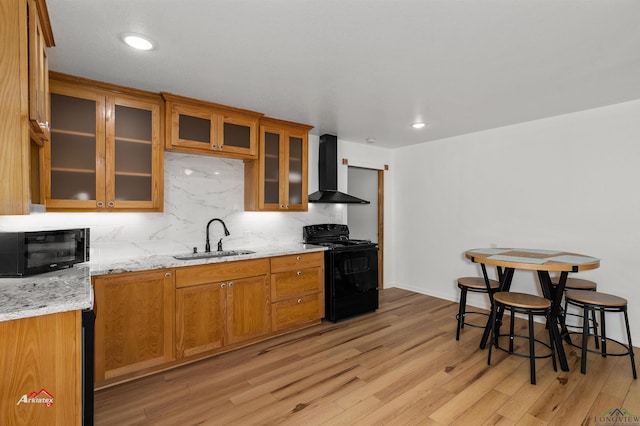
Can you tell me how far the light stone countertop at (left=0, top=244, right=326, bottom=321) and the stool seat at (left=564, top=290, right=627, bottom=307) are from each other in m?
3.27

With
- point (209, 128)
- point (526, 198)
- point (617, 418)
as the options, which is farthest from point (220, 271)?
point (526, 198)

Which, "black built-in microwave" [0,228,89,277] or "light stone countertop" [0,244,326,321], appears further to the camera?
"black built-in microwave" [0,228,89,277]

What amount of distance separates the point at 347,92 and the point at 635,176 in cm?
291

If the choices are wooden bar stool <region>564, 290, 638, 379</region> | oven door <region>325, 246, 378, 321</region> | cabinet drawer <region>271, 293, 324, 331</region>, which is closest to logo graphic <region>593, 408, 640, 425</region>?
wooden bar stool <region>564, 290, 638, 379</region>

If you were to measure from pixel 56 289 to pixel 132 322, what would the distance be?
962mm

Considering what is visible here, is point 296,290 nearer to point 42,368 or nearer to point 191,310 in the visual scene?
point 191,310

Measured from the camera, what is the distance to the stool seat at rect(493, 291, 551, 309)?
246 centimetres

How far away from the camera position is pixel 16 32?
1.35m

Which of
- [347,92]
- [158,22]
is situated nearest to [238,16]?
[158,22]

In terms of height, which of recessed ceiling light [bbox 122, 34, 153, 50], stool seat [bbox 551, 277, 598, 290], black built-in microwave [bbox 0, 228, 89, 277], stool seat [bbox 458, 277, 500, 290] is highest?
recessed ceiling light [bbox 122, 34, 153, 50]

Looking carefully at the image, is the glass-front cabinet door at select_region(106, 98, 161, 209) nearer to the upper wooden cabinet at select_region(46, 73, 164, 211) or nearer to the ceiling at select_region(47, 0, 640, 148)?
the upper wooden cabinet at select_region(46, 73, 164, 211)

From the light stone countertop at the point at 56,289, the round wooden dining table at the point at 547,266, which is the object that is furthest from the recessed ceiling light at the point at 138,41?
the round wooden dining table at the point at 547,266

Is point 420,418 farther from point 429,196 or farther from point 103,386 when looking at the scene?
point 429,196

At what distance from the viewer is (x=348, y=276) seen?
12.5 feet
